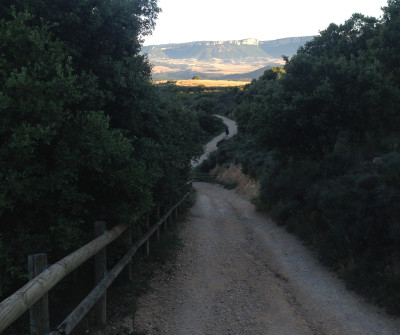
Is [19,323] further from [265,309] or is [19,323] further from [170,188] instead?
[170,188]

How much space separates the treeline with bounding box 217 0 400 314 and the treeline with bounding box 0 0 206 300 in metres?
4.83

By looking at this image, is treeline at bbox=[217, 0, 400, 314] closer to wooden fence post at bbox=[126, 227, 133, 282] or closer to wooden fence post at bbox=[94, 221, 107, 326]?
wooden fence post at bbox=[126, 227, 133, 282]

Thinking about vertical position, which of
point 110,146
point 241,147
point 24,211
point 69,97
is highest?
point 69,97

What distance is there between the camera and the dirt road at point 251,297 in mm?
5973

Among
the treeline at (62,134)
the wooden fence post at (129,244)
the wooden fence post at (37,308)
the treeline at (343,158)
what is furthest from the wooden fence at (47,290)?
the treeline at (343,158)

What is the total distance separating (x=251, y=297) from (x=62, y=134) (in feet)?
15.2

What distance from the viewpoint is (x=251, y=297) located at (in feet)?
23.7

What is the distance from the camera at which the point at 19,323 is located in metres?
5.17

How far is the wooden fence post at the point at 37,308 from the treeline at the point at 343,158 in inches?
221

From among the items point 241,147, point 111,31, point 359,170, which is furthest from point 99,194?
point 241,147

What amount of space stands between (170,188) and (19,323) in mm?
4720

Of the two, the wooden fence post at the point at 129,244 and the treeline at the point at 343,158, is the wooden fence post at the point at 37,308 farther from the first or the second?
the treeline at the point at 343,158

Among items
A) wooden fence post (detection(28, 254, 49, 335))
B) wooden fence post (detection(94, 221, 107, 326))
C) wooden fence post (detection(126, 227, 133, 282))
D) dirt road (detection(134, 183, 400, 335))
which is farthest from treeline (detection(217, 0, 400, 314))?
wooden fence post (detection(28, 254, 49, 335))

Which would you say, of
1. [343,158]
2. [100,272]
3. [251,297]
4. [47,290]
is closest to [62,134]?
[100,272]
